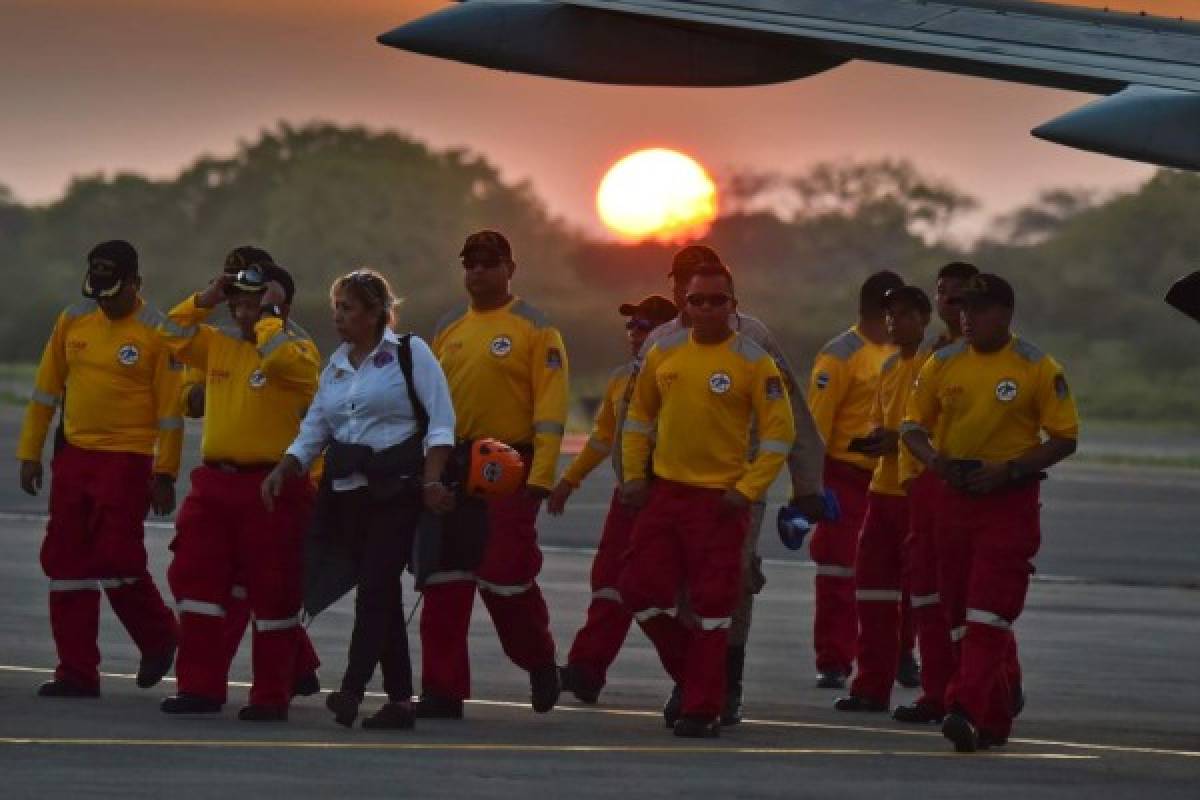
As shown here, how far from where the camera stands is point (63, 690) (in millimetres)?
13031

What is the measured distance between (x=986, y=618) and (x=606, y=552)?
259 centimetres

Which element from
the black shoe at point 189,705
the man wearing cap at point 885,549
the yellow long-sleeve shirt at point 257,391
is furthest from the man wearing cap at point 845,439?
the black shoe at point 189,705

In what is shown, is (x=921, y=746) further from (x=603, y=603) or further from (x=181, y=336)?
(x=181, y=336)

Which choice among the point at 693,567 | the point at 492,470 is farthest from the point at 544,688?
the point at 492,470

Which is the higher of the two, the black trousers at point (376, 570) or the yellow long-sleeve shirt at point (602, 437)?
the yellow long-sleeve shirt at point (602, 437)

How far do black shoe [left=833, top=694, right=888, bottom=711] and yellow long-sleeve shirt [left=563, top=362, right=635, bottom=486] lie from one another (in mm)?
1499

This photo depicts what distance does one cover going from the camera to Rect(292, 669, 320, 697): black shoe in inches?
527

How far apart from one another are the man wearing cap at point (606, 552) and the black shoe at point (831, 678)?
112 centimetres

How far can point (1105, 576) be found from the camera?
22219mm

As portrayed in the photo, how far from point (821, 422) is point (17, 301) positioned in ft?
143

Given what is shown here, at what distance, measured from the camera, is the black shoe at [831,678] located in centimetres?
1484

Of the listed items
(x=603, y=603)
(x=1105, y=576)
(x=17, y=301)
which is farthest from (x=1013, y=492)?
(x=17, y=301)

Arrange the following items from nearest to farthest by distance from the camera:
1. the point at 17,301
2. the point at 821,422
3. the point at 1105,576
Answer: the point at 821,422 → the point at 1105,576 → the point at 17,301

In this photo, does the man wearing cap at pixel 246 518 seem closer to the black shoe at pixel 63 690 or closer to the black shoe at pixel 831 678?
the black shoe at pixel 63 690
